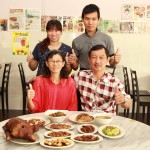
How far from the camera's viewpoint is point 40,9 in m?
4.84

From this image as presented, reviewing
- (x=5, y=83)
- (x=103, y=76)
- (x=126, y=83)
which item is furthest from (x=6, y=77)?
(x=103, y=76)

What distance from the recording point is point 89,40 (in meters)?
3.13

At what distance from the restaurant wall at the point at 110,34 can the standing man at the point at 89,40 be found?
5.63 feet

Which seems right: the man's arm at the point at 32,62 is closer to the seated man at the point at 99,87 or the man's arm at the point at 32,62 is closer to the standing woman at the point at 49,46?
the standing woman at the point at 49,46

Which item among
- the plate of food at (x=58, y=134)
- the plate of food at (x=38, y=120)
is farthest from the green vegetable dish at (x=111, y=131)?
the plate of food at (x=38, y=120)

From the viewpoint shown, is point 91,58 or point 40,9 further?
point 40,9

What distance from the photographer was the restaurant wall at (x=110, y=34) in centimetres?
480

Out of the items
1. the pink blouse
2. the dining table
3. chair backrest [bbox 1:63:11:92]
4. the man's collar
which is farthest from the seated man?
chair backrest [bbox 1:63:11:92]

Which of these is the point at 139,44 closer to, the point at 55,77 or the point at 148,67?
the point at 148,67

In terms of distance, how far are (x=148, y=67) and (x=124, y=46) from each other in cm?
57

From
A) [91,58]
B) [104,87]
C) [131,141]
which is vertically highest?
[91,58]

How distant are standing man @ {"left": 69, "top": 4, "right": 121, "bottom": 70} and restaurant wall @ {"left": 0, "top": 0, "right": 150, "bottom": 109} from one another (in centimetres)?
171

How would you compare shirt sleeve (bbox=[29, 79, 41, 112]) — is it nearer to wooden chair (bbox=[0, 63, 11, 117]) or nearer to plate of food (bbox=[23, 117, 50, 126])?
plate of food (bbox=[23, 117, 50, 126])

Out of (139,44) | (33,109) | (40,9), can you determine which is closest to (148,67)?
(139,44)
